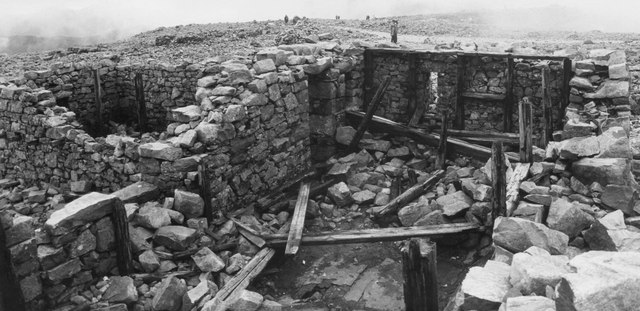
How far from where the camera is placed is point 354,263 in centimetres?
894

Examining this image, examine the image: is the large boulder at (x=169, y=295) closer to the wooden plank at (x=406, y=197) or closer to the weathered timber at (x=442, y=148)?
the wooden plank at (x=406, y=197)

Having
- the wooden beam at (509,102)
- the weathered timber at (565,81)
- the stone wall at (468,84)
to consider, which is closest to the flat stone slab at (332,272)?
the stone wall at (468,84)

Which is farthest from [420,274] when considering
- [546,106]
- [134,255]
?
[546,106]

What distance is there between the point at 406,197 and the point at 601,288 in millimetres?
6536

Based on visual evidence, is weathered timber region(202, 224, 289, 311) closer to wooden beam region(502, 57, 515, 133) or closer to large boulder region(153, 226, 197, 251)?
large boulder region(153, 226, 197, 251)

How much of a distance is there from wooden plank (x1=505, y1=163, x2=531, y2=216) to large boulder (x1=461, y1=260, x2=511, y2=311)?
273cm

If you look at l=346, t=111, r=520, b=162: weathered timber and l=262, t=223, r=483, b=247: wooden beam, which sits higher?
l=346, t=111, r=520, b=162: weathered timber

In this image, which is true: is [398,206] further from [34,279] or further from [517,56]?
[34,279]

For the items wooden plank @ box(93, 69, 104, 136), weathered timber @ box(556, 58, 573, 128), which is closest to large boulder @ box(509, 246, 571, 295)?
weathered timber @ box(556, 58, 573, 128)

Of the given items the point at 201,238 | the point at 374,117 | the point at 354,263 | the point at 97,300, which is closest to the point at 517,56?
the point at 374,117

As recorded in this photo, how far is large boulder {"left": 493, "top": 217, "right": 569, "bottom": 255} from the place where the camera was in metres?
5.98

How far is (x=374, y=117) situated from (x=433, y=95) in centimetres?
301

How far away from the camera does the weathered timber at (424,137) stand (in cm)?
1167

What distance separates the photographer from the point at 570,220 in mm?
6469
